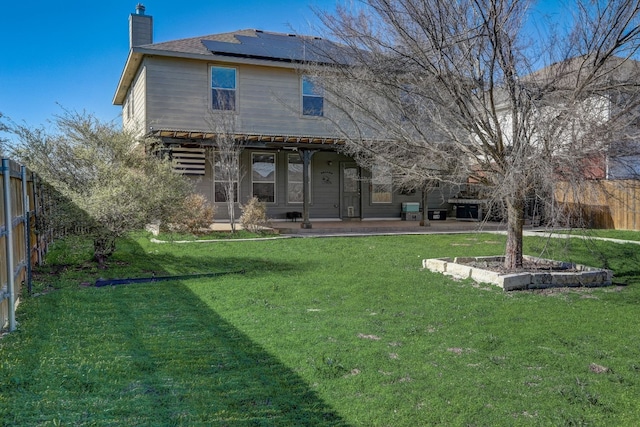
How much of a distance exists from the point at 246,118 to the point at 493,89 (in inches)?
382

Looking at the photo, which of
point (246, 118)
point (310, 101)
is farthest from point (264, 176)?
point (310, 101)

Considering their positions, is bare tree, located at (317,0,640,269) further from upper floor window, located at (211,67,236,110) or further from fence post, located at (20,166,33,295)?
upper floor window, located at (211,67,236,110)

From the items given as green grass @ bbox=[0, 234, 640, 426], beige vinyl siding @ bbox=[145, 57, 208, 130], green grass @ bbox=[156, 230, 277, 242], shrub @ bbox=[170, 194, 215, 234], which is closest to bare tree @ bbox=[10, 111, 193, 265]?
green grass @ bbox=[0, 234, 640, 426]

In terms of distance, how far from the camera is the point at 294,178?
1697 cm

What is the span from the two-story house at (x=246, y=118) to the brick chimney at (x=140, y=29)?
0.03 m

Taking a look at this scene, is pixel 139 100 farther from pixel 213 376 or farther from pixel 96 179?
pixel 213 376

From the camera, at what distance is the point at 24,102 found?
76.5ft

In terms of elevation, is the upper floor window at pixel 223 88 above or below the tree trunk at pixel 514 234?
above

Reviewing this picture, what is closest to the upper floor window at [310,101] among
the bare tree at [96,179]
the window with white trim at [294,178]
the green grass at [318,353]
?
the window with white trim at [294,178]

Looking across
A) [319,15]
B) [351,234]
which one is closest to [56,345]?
[319,15]

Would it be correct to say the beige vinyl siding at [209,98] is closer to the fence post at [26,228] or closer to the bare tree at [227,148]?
the bare tree at [227,148]

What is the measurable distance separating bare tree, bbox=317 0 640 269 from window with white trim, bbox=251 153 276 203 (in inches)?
325

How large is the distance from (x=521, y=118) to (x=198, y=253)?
6.46m

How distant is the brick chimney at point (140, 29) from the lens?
53.7 ft
